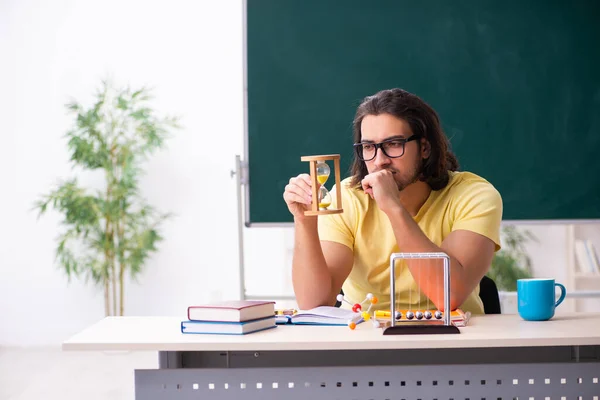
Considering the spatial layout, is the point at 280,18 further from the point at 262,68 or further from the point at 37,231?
the point at 37,231

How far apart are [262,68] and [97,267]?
2.13m

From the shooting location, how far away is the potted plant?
5.12m

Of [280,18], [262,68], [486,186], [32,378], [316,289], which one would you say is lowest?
[32,378]

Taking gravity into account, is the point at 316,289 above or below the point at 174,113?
below

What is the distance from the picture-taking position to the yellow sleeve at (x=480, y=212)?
2133 millimetres

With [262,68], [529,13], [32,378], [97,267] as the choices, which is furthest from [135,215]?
[529,13]

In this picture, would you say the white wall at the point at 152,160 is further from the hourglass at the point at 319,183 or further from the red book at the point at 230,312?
the red book at the point at 230,312

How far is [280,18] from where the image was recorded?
3.47 meters

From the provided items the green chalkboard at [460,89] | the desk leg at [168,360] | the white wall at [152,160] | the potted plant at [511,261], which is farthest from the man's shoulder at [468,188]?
the white wall at [152,160]

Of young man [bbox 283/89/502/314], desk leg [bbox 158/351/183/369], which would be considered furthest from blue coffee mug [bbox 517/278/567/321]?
desk leg [bbox 158/351/183/369]

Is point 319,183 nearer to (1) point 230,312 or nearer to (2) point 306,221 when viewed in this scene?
(2) point 306,221

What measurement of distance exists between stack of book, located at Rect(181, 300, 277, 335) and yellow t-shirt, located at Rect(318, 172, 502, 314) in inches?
22.0

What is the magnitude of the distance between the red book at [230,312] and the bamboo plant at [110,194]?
3226mm

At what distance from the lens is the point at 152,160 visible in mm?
5238
